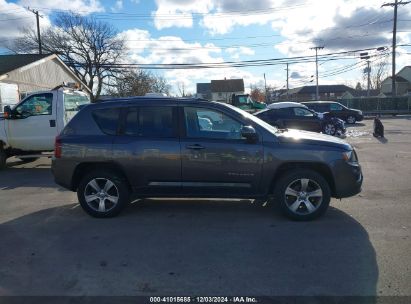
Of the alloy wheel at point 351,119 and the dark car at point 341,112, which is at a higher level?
the dark car at point 341,112

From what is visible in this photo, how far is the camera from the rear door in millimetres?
6004

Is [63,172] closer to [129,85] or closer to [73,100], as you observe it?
[73,100]

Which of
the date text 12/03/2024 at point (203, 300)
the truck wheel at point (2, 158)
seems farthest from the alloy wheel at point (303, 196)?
the truck wheel at point (2, 158)

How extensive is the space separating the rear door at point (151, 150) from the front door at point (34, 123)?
5331 mm

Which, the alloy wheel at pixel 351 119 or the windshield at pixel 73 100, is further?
the alloy wheel at pixel 351 119

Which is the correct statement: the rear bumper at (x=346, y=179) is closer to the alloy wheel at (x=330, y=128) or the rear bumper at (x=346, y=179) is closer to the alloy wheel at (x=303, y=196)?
the alloy wheel at (x=303, y=196)

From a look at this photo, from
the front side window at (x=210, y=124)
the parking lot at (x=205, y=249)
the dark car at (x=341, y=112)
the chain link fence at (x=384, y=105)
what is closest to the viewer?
the parking lot at (x=205, y=249)

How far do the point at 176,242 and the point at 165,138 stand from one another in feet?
5.45

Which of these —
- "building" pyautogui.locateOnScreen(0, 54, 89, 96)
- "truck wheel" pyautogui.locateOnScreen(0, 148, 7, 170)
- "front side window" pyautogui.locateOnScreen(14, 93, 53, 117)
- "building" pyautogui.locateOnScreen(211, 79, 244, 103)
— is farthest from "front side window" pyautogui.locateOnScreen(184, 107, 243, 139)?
"building" pyautogui.locateOnScreen(211, 79, 244, 103)

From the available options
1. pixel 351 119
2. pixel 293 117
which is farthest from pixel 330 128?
pixel 351 119

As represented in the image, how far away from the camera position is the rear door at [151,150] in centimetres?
600

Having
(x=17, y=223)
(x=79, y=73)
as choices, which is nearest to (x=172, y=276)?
(x=17, y=223)

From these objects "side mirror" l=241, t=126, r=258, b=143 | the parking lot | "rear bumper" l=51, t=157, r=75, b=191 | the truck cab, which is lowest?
the parking lot

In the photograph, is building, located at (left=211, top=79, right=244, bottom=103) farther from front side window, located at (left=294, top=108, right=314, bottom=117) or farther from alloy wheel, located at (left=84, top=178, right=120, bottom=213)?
alloy wheel, located at (left=84, top=178, right=120, bottom=213)
